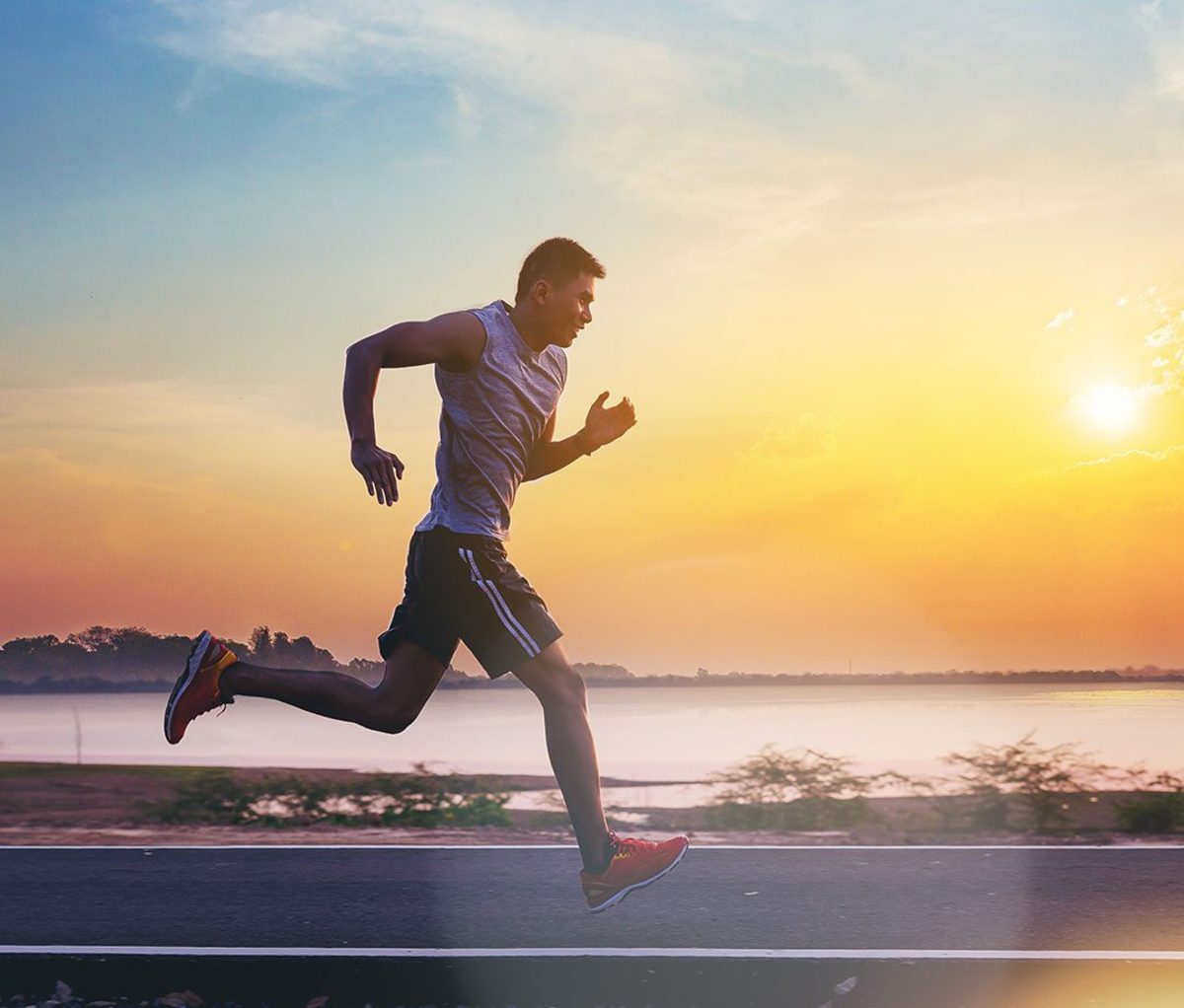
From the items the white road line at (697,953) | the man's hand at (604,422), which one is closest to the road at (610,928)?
the white road line at (697,953)

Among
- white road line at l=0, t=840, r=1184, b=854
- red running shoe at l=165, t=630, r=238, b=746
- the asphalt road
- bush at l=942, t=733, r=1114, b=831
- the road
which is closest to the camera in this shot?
the road

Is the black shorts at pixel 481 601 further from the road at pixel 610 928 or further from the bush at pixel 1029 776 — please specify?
the bush at pixel 1029 776

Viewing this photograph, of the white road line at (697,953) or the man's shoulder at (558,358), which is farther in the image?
the man's shoulder at (558,358)

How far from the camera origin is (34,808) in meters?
10.3

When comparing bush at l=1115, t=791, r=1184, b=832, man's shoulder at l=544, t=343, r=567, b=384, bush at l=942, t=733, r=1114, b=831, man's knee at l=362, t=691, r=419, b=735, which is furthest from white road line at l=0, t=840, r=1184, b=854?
man's shoulder at l=544, t=343, r=567, b=384

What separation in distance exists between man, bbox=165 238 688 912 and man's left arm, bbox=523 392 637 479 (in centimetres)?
21

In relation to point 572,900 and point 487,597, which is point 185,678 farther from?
point 572,900

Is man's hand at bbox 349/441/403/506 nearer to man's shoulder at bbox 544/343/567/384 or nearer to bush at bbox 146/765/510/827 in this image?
man's shoulder at bbox 544/343/567/384

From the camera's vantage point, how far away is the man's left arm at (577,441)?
557 centimetres

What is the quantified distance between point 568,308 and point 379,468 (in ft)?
3.64

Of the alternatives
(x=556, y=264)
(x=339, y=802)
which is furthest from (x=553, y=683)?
(x=339, y=802)

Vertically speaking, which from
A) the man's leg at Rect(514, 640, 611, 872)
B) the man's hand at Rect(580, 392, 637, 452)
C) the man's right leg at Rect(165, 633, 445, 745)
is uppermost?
the man's hand at Rect(580, 392, 637, 452)

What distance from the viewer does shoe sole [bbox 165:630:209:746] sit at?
17.4 ft

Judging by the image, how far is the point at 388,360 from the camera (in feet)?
15.6
